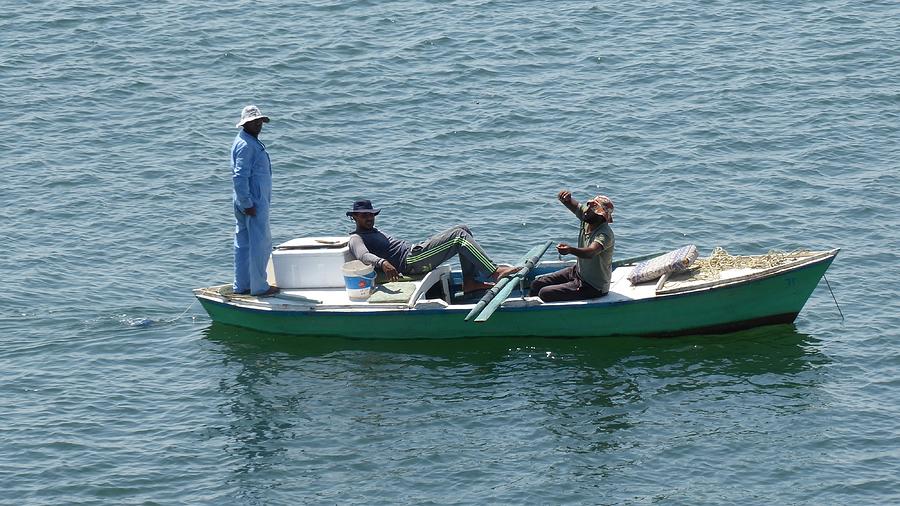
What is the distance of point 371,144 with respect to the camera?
22.9 m

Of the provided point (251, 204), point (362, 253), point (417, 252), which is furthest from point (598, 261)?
point (251, 204)

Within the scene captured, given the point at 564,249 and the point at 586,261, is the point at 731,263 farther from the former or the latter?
the point at 564,249

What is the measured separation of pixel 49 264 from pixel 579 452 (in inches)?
340

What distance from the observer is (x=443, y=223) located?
20094 mm

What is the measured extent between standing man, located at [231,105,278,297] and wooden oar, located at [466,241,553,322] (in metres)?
2.58

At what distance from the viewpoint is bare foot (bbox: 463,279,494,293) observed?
55.3 ft

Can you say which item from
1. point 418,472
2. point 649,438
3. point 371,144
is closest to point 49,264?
point 371,144

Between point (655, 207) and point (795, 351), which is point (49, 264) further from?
point (795, 351)

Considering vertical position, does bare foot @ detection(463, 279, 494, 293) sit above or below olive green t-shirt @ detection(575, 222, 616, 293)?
below

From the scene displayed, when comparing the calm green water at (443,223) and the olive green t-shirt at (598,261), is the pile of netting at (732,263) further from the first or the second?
the olive green t-shirt at (598,261)

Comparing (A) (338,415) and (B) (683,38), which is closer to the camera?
(A) (338,415)

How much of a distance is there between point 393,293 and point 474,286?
1.05 meters

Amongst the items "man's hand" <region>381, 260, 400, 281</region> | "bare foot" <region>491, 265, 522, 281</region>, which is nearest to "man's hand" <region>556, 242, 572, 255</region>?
"bare foot" <region>491, 265, 522, 281</region>

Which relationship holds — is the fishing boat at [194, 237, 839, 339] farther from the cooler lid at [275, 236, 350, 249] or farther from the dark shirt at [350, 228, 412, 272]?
the dark shirt at [350, 228, 412, 272]
